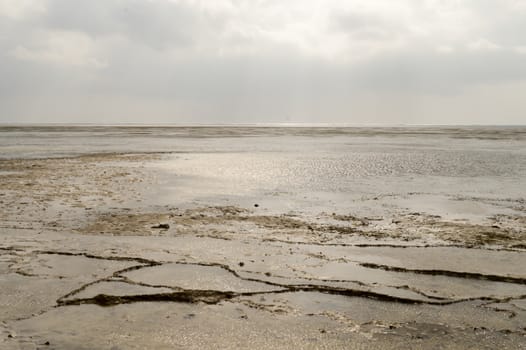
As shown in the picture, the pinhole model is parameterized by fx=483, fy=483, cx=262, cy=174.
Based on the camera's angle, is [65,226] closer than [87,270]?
No

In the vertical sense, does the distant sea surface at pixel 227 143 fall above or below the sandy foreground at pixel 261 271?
above

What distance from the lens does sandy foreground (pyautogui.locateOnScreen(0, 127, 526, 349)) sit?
4938 mm

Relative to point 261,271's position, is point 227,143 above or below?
above

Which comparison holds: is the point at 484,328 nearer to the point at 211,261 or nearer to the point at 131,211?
the point at 211,261

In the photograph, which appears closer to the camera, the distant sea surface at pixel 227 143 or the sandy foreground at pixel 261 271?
the sandy foreground at pixel 261 271

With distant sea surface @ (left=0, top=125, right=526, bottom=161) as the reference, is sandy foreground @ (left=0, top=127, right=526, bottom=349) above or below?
below

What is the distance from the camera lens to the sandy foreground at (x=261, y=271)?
4.94 meters

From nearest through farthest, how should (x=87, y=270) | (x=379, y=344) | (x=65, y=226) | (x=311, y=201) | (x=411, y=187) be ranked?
1. (x=379, y=344)
2. (x=87, y=270)
3. (x=65, y=226)
4. (x=311, y=201)
5. (x=411, y=187)

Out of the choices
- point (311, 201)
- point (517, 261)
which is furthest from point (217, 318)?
point (311, 201)

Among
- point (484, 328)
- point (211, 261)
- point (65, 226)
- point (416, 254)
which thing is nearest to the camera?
point (484, 328)

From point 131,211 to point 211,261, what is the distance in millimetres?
5162

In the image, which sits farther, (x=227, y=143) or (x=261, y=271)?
(x=227, y=143)

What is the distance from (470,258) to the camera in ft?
26.0

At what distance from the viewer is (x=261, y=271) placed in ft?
23.2
